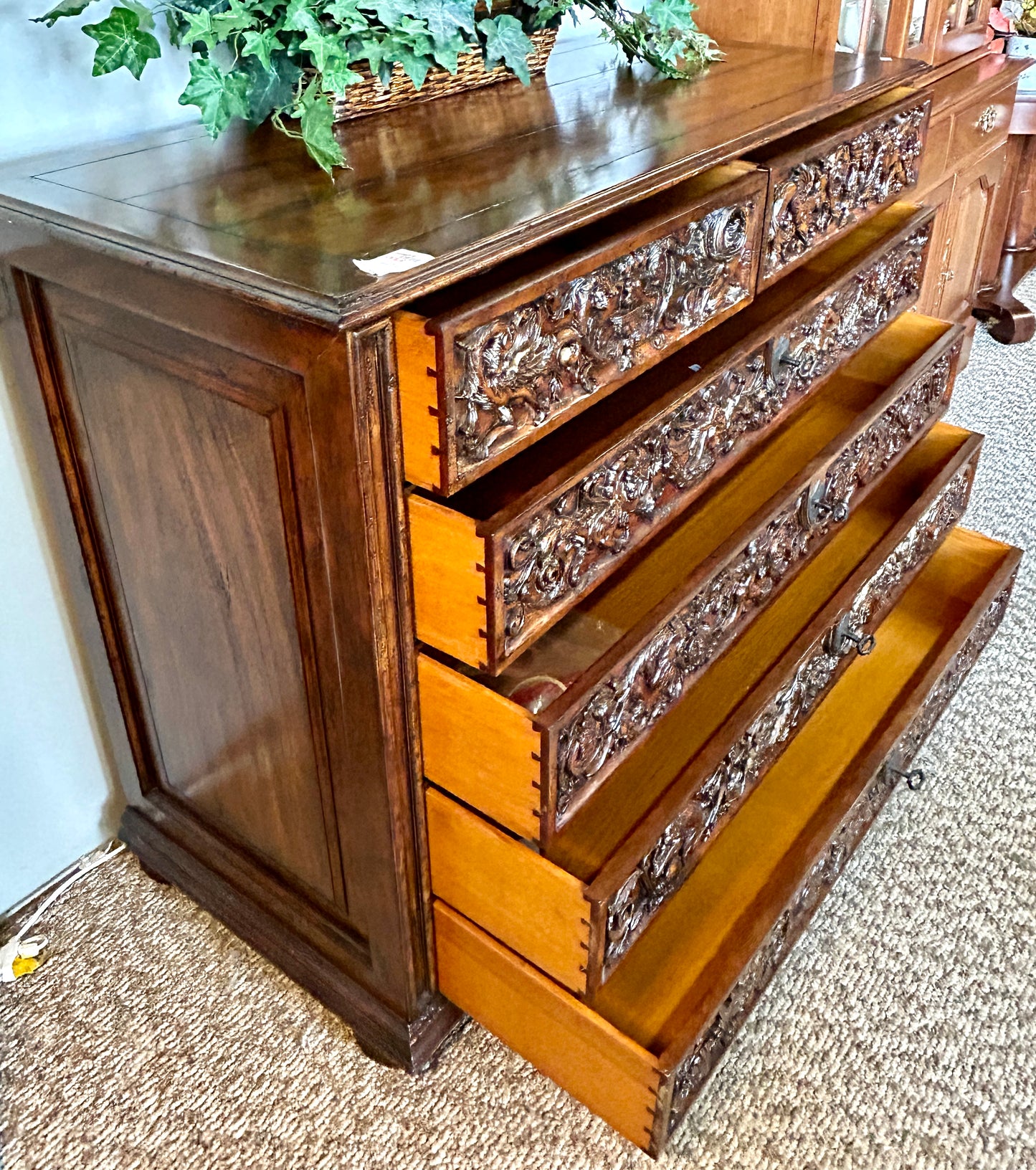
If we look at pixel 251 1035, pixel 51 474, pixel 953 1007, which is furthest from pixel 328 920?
pixel 953 1007

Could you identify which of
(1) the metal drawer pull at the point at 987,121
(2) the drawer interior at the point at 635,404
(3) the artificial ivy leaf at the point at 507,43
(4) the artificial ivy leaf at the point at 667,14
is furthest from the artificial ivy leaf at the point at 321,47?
(1) the metal drawer pull at the point at 987,121

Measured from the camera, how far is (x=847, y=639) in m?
1.29

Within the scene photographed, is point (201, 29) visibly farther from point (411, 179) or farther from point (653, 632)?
point (653, 632)

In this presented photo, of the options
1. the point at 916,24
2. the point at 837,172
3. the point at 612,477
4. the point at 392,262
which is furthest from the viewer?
the point at 916,24

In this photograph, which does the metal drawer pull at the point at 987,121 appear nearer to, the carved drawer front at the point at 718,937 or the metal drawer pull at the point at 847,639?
the carved drawer front at the point at 718,937

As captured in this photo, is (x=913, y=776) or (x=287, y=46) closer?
(x=287, y=46)

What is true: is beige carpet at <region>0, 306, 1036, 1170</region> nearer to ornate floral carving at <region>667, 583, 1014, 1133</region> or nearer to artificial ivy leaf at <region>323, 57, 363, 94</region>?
ornate floral carving at <region>667, 583, 1014, 1133</region>

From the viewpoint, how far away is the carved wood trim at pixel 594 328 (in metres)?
0.73

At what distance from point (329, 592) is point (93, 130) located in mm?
515

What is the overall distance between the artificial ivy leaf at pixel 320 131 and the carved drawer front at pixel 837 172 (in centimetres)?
39

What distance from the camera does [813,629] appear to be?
1.20m

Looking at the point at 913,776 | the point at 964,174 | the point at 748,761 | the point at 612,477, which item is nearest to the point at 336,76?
the point at 612,477

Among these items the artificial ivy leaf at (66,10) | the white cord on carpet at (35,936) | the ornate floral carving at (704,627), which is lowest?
the white cord on carpet at (35,936)

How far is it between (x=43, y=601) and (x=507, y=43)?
28.9 inches
